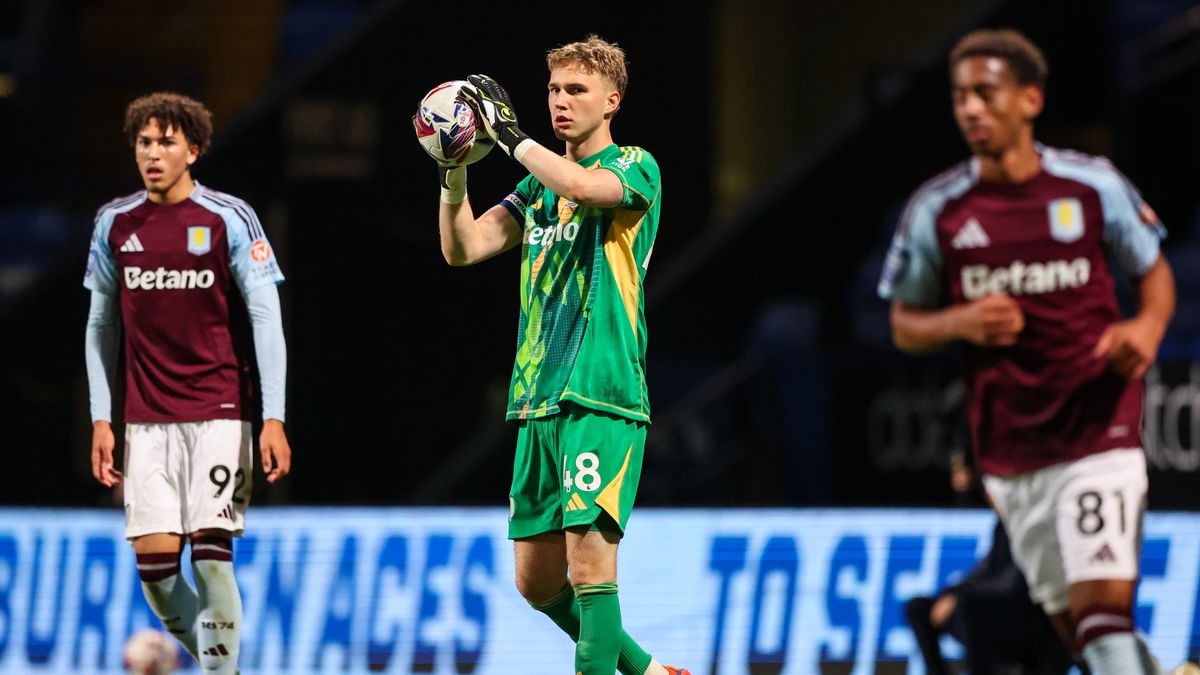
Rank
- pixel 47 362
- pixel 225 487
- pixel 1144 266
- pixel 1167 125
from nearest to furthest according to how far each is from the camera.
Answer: pixel 1144 266, pixel 225 487, pixel 47 362, pixel 1167 125

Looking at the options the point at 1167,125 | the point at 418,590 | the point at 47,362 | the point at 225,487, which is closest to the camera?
the point at 225,487

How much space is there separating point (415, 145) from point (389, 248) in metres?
0.82

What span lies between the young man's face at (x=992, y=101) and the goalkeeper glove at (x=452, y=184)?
171 cm

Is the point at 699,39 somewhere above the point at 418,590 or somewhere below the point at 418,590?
above

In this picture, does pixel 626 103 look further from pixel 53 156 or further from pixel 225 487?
pixel 225 487

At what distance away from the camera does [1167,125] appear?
14.9m

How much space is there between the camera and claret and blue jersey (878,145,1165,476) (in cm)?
542

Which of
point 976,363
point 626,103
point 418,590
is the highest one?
point 626,103

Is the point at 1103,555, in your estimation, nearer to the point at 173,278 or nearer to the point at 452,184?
the point at 452,184

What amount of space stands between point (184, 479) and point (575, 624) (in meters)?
1.52

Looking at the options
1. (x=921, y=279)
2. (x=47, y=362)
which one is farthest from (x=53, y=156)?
(x=921, y=279)

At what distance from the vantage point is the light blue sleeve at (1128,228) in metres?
5.41

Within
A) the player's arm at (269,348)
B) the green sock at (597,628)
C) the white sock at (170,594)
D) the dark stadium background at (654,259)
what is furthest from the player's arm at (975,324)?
the dark stadium background at (654,259)

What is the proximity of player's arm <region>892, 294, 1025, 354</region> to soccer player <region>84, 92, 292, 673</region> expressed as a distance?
99.7 inches
